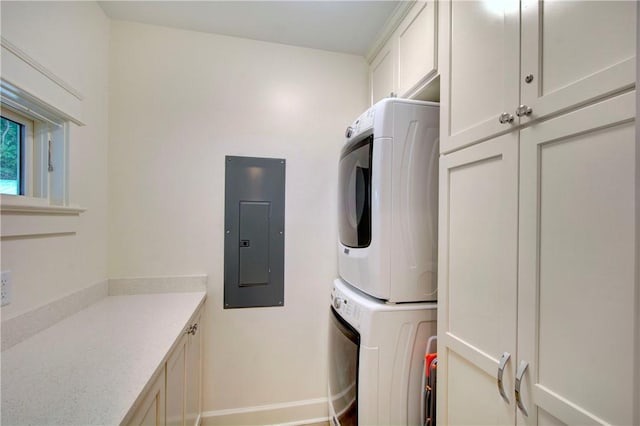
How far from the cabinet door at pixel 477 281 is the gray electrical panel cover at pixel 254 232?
1082 millimetres

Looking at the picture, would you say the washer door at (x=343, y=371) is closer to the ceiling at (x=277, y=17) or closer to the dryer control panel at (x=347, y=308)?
the dryer control panel at (x=347, y=308)

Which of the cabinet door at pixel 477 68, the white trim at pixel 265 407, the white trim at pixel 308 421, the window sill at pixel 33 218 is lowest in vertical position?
the white trim at pixel 308 421

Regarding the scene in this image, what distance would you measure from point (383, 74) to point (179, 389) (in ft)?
6.78

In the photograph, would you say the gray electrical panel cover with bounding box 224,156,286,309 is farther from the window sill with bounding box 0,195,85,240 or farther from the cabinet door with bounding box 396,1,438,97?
the cabinet door with bounding box 396,1,438,97

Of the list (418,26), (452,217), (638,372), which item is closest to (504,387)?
(638,372)

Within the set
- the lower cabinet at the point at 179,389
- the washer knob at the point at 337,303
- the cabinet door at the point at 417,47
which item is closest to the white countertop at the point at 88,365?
the lower cabinet at the point at 179,389

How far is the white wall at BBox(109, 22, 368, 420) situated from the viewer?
1.65m

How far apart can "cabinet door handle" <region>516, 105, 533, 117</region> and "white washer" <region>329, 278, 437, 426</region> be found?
86 centimetres

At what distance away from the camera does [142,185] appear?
1.66m

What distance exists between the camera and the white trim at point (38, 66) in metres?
0.94

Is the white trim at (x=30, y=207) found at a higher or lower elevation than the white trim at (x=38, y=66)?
lower

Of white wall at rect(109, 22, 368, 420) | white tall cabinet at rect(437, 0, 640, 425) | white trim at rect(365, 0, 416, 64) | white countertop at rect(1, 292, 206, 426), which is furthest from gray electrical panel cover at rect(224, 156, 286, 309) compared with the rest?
white tall cabinet at rect(437, 0, 640, 425)

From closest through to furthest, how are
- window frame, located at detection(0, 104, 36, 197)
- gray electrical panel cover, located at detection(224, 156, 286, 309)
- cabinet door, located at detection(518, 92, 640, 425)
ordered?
cabinet door, located at detection(518, 92, 640, 425), window frame, located at detection(0, 104, 36, 197), gray electrical panel cover, located at detection(224, 156, 286, 309)

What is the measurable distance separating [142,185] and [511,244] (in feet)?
6.27
